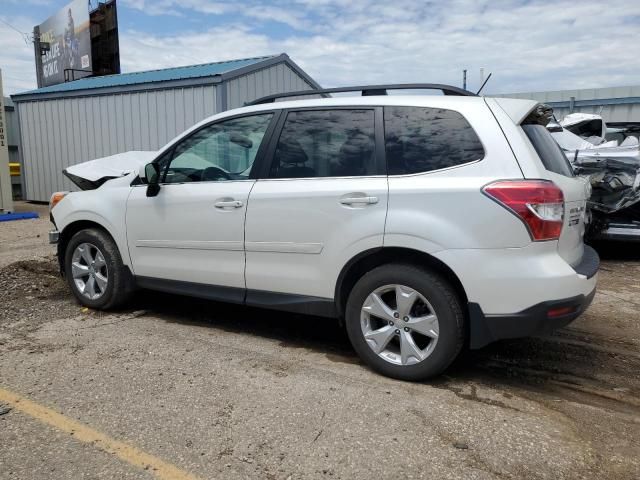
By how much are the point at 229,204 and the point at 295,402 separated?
159 cm

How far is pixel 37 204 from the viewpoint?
1461 centimetres

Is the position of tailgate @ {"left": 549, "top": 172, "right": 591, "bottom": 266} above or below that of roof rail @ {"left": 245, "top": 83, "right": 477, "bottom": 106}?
below

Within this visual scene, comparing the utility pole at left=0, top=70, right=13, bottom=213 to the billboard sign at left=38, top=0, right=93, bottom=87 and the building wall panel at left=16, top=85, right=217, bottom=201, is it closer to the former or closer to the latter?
the building wall panel at left=16, top=85, right=217, bottom=201

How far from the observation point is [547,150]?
3.62m

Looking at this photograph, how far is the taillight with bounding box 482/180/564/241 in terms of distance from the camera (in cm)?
310

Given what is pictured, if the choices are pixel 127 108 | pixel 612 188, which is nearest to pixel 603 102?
pixel 612 188

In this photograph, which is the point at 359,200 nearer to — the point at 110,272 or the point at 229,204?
the point at 229,204

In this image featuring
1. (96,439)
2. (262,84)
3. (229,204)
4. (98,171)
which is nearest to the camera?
(96,439)

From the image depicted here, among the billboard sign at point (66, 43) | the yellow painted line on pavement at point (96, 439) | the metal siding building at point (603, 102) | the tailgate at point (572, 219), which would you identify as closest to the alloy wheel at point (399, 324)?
the tailgate at point (572, 219)

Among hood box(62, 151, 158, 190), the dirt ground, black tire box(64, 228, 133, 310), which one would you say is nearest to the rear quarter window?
the dirt ground

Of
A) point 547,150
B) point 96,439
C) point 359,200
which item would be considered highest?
point 547,150

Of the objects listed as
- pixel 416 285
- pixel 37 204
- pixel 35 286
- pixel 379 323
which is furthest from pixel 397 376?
pixel 37 204

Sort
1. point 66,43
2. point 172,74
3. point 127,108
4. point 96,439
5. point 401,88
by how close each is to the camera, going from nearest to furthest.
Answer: point 96,439
point 401,88
point 172,74
point 127,108
point 66,43

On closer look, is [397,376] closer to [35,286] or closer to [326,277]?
[326,277]
